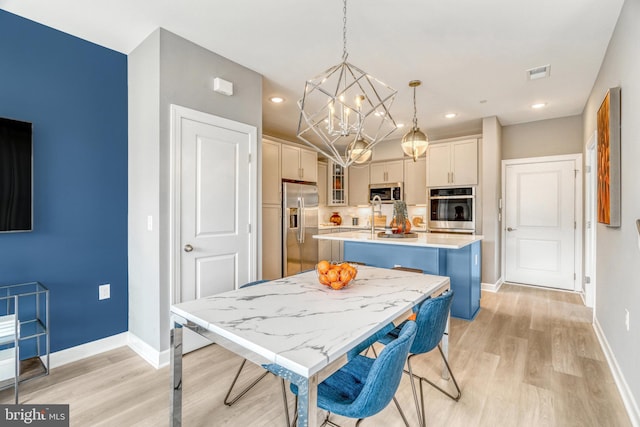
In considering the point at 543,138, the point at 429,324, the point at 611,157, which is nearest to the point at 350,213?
the point at 543,138

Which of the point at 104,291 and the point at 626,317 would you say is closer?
the point at 626,317

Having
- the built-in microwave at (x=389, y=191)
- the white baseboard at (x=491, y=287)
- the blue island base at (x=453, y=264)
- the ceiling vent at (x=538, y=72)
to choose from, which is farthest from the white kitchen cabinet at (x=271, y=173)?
the white baseboard at (x=491, y=287)

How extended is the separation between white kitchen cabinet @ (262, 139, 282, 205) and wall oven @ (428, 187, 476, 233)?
2.52 m

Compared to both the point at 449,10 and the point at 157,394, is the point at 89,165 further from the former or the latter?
the point at 449,10

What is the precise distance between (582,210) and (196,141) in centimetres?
507

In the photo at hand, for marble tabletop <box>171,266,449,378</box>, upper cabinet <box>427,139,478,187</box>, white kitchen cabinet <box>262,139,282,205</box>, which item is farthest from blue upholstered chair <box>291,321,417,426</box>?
upper cabinet <box>427,139,478,187</box>

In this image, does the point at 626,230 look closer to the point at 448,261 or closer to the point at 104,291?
the point at 448,261

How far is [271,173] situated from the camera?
465 centimetres

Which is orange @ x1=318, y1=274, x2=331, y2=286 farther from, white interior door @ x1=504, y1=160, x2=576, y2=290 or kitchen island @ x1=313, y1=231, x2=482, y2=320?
white interior door @ x1=504, y1=160, x2=576, y2=290

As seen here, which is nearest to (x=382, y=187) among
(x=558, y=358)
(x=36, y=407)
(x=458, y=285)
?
(x=458, y=285)

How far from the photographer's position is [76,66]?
253 cm

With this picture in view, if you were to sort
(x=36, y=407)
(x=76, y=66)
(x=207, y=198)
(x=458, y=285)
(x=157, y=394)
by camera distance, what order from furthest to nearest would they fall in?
(x=458, y=285), (x=207, y=198), (x=76, y=66), (x=157, y=394), (x=36, y=407)

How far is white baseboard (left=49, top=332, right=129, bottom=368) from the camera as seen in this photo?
2.41 m

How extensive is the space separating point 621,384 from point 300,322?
229cm
